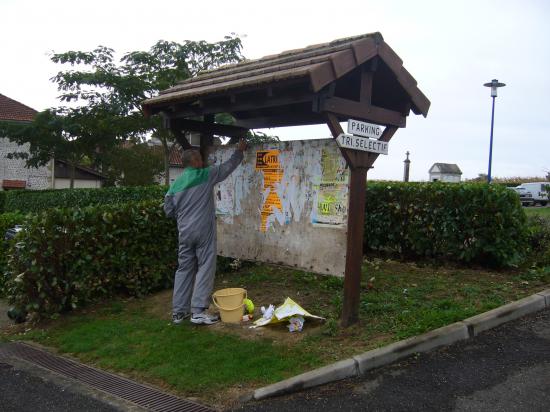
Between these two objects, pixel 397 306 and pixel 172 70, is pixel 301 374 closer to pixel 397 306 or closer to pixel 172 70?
pixel 397 306

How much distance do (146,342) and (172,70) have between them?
1489cm

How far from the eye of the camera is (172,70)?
18.6 meters

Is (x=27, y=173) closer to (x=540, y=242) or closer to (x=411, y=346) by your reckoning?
(x=540, y=242)

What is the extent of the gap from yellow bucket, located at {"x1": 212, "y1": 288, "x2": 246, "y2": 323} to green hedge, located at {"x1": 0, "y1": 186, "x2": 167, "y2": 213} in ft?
27.8

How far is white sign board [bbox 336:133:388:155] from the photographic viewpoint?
508cm

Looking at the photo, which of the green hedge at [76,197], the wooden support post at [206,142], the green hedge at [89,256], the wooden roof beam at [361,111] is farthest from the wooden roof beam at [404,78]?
the green hedge at [76,197]

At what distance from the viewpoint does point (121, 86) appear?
1889cm

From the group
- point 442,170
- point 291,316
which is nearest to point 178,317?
point 291,316

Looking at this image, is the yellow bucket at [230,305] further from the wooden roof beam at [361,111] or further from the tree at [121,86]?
the tree at [121,86]

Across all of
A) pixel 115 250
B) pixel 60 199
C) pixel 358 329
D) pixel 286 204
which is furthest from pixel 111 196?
pixel 358 329

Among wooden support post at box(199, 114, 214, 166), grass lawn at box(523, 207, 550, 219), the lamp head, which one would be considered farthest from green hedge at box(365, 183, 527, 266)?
the lamp head

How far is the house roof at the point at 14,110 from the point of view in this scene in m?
34.0

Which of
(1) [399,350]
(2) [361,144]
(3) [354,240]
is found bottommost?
(1) [399,350]

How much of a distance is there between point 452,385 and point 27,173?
39.7 m
